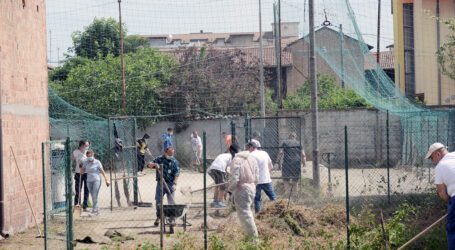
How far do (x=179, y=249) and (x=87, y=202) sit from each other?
18.0 feet

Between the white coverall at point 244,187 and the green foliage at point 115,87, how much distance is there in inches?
560

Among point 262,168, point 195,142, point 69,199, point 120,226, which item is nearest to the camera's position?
point 69,199

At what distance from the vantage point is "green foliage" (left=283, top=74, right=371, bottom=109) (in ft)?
73.6

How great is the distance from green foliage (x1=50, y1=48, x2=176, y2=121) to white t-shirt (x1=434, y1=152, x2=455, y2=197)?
1671 cm

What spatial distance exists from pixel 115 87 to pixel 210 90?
178 inches

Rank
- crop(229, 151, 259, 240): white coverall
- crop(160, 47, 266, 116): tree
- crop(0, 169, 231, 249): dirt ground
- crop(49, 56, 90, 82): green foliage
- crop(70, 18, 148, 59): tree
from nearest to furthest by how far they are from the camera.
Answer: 1. crop(229, 151, 259, 240): white coverall
2. crop(0, 169, 231, 249): dirt ground
3. crop(160, 47, 266, 116): tree
4. crop(49, 56, 90, 82): green foliage
5. crop(70, 18, 148, 59): tree

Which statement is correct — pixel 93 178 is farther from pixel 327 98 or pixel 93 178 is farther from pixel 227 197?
pixel 327 98

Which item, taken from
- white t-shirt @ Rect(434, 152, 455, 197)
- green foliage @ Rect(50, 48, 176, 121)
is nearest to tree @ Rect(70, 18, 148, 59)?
green foliage @ Rect(50, 48, 176, 121)

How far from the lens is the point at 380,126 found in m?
18.6

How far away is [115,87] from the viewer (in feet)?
71.7

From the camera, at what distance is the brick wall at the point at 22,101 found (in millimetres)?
8188

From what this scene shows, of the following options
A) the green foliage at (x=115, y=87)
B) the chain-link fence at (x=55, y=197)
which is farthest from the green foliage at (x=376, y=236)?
the green foliage at (x=115, y=87)

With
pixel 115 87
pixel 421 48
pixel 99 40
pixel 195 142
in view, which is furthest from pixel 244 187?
pixel 99 40

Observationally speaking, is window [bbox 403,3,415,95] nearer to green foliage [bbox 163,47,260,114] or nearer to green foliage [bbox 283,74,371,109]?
green foliage [bbox 283,74,371,109]
